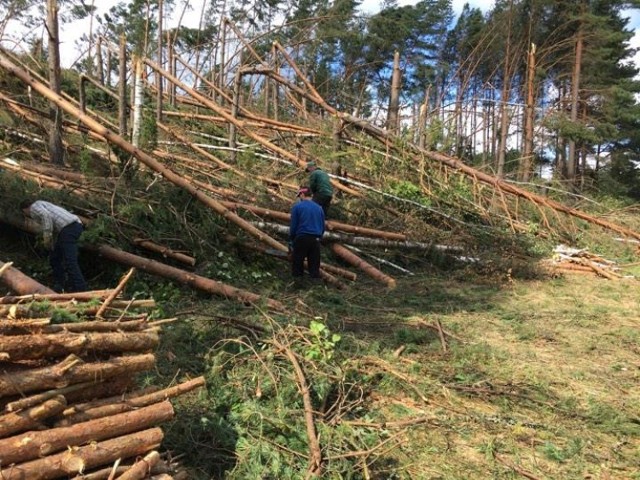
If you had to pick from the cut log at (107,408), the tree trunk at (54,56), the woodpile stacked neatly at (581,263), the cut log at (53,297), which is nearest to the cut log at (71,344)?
the cut log at (107,408)

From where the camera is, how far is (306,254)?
25.2 ft

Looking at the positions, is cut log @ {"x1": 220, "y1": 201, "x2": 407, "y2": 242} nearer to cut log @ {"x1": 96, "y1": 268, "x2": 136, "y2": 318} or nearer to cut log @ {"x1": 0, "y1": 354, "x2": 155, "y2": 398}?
cut log @ {"x1": 96, "y1": 268, "x2": 136, "y2": 318}

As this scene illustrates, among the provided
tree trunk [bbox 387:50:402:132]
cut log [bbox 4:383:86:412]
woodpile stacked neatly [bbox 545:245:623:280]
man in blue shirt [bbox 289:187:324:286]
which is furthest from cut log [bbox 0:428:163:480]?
tree trunk [bbox 387:50:402:132]

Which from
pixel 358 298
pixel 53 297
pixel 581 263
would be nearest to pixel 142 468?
pixel 53 297

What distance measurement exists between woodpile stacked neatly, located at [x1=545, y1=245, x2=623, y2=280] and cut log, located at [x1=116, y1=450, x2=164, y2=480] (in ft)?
27.7

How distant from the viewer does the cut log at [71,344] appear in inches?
101

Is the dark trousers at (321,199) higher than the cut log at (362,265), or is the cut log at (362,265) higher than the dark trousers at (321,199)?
the dark trousers at (321,199)

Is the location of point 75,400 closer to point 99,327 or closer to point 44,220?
point 99,327

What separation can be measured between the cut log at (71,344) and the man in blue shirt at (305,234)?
4462 millimetres

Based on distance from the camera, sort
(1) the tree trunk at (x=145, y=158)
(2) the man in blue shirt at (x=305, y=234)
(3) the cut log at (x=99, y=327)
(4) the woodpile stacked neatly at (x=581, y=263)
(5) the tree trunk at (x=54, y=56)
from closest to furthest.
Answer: (3) the cut log at (x=99, y=327) < (1) the tree trunk at (x=145, y=158) < (5) the tree trunk at (x=54, y=56) < (2) the man in blue shirt at (x=305, y=234) < (4) the woodpile stacked neatly at (x=581, y=263)

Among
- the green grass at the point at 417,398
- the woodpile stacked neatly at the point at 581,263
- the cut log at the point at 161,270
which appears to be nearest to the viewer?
the green grass at the point at 417,398

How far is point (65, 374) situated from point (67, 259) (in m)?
3.55

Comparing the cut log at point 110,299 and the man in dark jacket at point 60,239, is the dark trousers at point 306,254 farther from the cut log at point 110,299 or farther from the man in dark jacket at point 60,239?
the cut log at point 110,299

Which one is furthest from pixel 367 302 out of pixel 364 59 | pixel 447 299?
pixel 364 59
